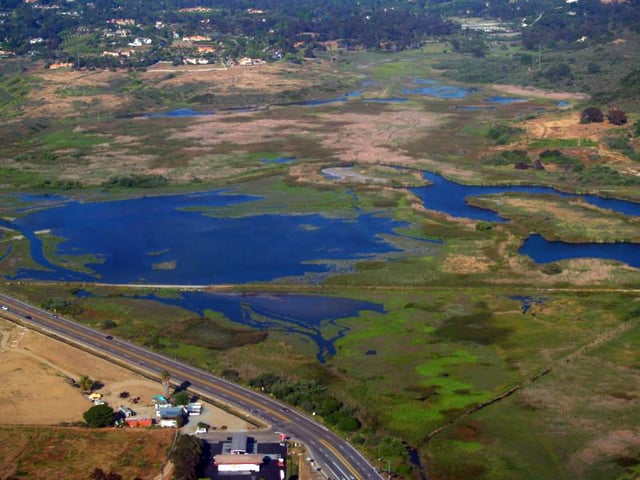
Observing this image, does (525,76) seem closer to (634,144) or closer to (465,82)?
(465,82)

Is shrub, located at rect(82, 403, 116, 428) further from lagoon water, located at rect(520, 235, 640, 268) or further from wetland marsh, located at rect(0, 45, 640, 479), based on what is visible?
lagoon water, located at rect(520, 235, 640, 268)

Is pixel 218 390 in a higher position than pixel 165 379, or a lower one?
lower

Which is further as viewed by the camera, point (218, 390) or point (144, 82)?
point (144, 82)

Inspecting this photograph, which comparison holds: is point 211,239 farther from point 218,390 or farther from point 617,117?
point 617,117

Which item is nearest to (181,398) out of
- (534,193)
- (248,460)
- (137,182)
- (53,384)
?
(248,460)

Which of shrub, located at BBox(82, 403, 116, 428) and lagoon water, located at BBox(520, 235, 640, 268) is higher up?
shrub, located at BBox(82, 403, 116, 428)

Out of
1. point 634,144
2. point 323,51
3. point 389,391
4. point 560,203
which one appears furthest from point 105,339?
point 323,51

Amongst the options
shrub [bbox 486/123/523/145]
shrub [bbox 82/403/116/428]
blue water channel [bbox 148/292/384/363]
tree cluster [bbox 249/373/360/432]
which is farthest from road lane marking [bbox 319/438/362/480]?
shrub [bbox 486/123/523/145]
